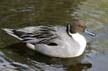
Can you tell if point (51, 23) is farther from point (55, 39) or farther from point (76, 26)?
point (55, 39)

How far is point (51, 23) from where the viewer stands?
28.3ft

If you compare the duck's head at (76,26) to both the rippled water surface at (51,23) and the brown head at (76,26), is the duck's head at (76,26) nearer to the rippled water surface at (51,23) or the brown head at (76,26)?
the brown head at (76,26)

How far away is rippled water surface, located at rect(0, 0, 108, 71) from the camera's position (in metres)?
7.14

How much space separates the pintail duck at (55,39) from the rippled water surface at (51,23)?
0.13 metres

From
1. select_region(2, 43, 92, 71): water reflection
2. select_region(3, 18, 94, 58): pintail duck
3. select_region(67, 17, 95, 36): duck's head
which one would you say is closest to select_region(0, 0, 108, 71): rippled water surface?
select_region(2, 43, 92, 71): water reflection

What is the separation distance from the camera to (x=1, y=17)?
28.2 feet

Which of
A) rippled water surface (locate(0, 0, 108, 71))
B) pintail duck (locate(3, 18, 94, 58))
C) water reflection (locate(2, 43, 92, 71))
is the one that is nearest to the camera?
water reflection (locate(2, 43, 92, 71))

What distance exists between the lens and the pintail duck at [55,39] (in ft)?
24.4

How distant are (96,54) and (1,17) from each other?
7.53 feet

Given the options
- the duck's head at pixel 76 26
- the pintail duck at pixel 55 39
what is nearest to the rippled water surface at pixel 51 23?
the pintail duck at pixel 55 39

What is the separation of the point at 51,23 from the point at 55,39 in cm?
122

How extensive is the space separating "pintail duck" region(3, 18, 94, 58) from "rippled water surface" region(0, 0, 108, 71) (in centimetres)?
13

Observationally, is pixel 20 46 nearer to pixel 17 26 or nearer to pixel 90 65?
pixel 17 26

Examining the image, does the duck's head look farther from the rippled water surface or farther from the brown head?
the rippled water surface
